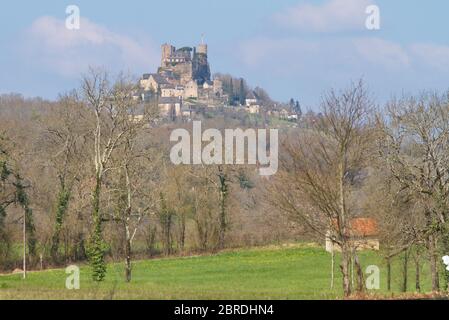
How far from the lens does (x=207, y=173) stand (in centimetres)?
7844

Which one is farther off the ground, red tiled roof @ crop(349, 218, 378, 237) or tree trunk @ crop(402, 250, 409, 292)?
red tiled roof @ crop(349, 218, 378, 237)

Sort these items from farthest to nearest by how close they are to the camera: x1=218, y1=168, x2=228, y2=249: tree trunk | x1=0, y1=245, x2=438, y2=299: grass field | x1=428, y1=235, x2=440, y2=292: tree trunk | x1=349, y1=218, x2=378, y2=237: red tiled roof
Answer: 1. x1=218, y1=168, x2=228, y2=249: tree trunk
2. x1=0, y1=245, x2=438, y2=299: grass field
3. x1=349, y1=218, x2=378, y2=237: red tiled roof
4. x1=428, y1=235, x2=440, y2=292: tree trunk

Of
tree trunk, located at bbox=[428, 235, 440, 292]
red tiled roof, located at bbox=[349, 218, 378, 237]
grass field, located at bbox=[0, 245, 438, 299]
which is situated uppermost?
red tiled roof, located at bbox=[349, 218, 378, 237]

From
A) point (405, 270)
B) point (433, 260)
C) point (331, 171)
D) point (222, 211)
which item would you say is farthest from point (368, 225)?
point (222, 211)

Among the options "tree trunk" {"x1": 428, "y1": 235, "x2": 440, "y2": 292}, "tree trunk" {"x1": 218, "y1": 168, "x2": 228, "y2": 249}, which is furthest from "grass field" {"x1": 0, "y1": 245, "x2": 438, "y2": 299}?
"tree trunk" {"x1": 428, "y1": 235, "x2": 440, "y2": 292}

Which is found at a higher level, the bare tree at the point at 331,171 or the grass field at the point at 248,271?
the bare tree at the point at 331,171

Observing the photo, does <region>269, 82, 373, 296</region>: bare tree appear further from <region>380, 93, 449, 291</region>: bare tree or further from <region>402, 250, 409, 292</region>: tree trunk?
<region>402, 250, 409, 292</region>: tree trunk

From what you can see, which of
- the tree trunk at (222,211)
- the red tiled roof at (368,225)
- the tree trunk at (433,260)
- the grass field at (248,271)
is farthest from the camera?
the tree trunk at (222,211)

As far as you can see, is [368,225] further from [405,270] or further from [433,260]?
[405,270]

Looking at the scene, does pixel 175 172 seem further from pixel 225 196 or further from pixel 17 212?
pixel 17 212

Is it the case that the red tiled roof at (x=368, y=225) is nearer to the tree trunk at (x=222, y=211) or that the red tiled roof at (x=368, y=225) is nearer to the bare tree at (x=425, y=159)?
the bare tree at (x=425, y=159)

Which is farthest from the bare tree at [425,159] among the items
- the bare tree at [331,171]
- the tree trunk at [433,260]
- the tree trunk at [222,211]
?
the tree trunk at [222,211]
